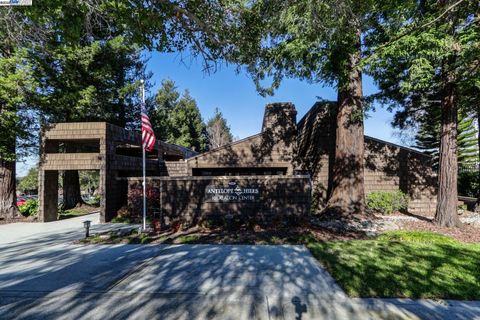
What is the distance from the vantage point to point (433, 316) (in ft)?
11.2

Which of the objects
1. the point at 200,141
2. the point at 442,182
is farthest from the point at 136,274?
the point at 200,141

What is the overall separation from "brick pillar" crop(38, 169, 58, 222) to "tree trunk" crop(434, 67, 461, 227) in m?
16.6

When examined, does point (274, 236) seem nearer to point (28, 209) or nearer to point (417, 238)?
point (417, 238)

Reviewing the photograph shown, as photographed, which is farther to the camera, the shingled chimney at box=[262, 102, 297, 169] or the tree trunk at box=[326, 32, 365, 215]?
the shingled chimney at box=[262, 102, 297, 169]

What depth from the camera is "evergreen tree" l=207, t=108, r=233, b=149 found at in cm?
4879

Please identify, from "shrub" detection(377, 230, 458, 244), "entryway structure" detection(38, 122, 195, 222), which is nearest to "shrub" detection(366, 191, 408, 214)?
"shrub" detection(377, 230, 458, 244)

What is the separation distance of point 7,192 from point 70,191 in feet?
14.4

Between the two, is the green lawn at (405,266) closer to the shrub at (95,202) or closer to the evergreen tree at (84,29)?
the evergreen tree at (84,29)

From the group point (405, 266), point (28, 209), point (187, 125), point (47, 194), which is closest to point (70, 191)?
point (28, 209)

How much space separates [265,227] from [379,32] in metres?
8.75

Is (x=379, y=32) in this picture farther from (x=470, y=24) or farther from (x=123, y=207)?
(x=123, y=207)

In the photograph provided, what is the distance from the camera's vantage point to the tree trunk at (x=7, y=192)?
12484mm

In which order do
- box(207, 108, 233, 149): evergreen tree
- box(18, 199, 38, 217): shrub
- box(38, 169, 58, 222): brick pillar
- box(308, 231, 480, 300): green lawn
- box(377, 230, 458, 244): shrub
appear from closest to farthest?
box(308, 231, 480, 300): green lawn
box(377, 230, 458, 244): shrub
box(38, 169, 58, 222): brick pillar
box(18, 199, 38, 217): shrub
box(207, 108, 233, 149): evergreen tree

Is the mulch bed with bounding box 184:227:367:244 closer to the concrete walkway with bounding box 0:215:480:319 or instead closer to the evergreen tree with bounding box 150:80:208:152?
the concrete walkway with bounding box 0:215:480:319
